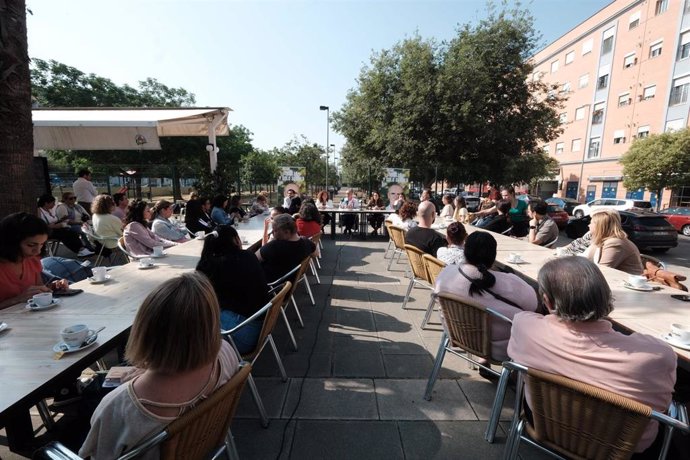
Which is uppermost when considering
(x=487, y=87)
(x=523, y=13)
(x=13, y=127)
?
(x=523, y=13)

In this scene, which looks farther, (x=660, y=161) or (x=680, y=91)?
(x=680, y=91)

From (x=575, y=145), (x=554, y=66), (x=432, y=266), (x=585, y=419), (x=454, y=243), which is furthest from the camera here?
(x=554, y=66)

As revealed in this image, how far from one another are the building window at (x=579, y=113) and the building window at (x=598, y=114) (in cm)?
109

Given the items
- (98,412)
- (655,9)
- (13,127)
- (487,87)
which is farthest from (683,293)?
(655,9)

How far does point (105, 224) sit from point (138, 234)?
4.17ft

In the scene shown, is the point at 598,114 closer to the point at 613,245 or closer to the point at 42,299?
the point at 613,245

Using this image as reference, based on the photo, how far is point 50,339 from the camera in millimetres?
1567

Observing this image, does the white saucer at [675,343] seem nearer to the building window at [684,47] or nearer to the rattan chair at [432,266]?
the rattan chair at [432,266]

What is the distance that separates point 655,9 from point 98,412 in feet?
104

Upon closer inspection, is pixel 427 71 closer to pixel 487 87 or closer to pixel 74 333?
pixel 487 87

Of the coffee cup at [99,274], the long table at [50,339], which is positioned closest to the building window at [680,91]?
the long table at [50,339]

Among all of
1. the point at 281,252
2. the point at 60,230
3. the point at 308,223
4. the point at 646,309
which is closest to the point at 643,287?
the point at 646,309

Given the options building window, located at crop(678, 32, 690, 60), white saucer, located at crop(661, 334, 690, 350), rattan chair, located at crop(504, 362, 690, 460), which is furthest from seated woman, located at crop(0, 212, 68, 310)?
building window, located at crop(678, 32, 690, 60)

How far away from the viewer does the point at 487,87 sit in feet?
37.2
